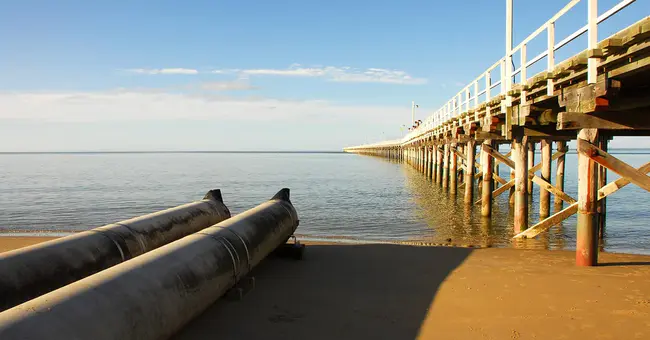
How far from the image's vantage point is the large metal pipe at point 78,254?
5508 mm

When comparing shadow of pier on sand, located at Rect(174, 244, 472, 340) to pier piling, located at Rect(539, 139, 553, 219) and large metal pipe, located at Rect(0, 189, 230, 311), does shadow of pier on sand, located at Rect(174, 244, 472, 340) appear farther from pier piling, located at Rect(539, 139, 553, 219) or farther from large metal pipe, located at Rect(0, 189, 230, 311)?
pier piling, located at Rect(539, 139, 553, 219)

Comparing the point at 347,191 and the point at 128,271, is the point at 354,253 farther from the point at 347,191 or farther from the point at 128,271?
the point at 347,191

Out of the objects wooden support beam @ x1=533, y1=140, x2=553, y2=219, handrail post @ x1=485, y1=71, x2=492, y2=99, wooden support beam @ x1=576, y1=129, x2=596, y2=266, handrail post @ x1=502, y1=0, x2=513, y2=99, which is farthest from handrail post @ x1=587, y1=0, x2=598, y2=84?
wooden support beam @ x1=533, y1=140, x2=553, y2=219

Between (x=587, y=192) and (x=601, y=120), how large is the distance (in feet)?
4.19

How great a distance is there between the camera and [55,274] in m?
5.93

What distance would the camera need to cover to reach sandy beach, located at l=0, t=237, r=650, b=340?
20.3 feet

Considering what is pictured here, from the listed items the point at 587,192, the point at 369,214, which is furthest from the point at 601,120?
the point at 369,214

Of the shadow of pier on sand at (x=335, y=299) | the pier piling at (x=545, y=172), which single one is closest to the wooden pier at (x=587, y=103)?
the shadow of pier on sand at (x=335, y=299)

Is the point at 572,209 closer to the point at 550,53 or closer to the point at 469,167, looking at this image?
Result: the point at 550,53

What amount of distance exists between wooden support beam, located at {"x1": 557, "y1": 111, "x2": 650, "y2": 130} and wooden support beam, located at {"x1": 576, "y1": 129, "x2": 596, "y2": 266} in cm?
17

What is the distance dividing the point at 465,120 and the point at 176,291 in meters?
16.3

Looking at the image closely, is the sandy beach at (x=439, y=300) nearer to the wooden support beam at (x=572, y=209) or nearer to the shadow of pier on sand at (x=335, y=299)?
the shadow of pier on sand at (x=335, y=299)

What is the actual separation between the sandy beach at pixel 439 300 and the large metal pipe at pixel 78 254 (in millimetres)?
1557

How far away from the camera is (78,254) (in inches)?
254
